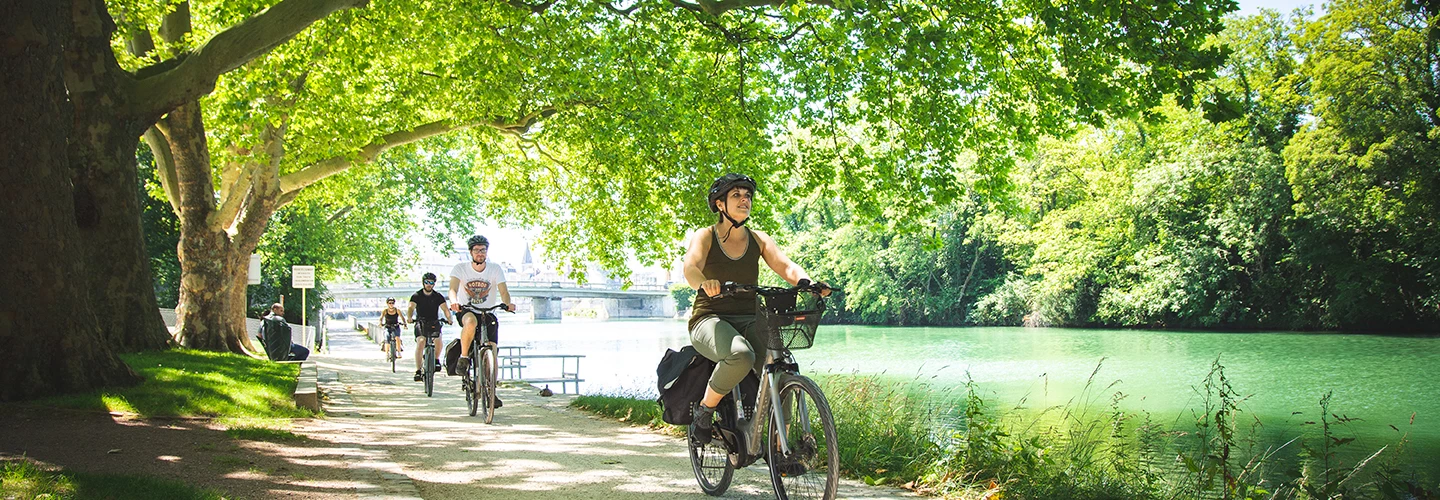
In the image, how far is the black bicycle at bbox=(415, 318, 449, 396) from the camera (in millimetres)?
13508

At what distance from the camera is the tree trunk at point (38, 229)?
7758mm

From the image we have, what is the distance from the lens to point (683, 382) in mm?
5531

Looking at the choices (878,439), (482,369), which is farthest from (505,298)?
(878,439)

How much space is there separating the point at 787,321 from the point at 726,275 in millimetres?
604

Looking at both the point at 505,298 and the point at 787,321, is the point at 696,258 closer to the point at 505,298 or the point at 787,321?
the point at 787,321

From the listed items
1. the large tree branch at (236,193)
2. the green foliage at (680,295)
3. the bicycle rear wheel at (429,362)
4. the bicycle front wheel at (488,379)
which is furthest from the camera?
the green foliage at (680,295)

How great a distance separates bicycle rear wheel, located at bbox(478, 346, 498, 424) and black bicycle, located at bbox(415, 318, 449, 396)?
12.0 ft

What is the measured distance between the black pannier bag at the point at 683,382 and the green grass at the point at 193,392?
4670 millimetres

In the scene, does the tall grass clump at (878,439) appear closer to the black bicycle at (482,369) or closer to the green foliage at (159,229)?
the black bicycle at (482,369)

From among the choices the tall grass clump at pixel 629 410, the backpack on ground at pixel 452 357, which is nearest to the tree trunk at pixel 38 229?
the backpack on ground at pixel 452 357

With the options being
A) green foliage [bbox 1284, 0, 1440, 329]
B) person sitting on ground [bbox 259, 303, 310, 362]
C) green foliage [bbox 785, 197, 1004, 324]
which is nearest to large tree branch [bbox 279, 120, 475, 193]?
person sitting on ground [bbox 259, 303, 310, 362]

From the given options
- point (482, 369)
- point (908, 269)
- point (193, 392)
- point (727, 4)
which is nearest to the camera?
point (193, 392)

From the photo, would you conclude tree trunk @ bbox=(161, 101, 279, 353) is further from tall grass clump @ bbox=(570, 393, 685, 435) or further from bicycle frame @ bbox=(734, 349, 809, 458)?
bicycle frame @ bbox=(734, 349, 809, 458)

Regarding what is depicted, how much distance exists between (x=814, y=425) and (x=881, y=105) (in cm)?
1125
